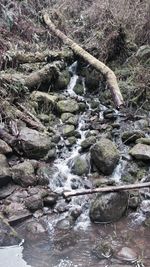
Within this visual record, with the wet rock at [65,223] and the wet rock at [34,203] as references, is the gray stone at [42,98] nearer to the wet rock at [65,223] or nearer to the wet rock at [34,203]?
the wet rock at [34,203]

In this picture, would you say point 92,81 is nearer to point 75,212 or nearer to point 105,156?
point 105,156

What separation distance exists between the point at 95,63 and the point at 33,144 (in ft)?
9.88

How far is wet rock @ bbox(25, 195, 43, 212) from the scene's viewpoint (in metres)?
5.20

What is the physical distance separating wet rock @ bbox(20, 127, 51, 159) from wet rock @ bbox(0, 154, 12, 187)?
18.2 inches

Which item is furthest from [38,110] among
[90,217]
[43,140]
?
[90,217]

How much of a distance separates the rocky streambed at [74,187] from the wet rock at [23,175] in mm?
14

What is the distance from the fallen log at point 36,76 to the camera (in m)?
7.02

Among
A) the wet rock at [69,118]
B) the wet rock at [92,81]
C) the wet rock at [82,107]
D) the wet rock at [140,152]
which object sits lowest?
the wet rock at [140,152]

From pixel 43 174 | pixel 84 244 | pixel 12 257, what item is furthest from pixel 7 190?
pixel 84 244

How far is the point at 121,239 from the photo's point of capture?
15.6 feet

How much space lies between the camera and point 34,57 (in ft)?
27.8

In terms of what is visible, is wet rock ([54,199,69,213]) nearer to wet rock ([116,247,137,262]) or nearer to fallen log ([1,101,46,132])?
wet rock ([116,247,137,262])

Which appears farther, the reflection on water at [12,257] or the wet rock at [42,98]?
the wet rock at [42,98]

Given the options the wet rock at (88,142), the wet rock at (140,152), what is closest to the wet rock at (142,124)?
the wet rock at (140,152)
